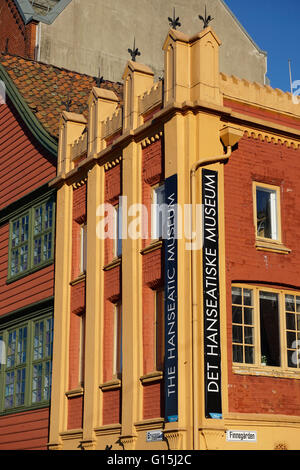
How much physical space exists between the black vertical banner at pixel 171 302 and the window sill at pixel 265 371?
1.44 m

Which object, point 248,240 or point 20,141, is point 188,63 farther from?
point 20,141

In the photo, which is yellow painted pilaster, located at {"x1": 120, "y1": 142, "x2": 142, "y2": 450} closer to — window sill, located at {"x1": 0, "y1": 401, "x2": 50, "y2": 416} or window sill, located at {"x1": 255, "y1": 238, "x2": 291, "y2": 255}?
window sill, located at {"x1": 255, "y1": 238, "x2": 291, "y2": 255}

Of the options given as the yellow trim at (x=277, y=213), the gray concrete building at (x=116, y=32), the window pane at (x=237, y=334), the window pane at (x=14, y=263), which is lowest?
the window pane at (x=237, y=334)

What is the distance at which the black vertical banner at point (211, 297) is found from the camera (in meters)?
18.4

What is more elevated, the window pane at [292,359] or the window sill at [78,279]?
the window sill at [78,279]

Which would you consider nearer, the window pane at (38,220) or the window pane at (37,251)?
the window pane at (37,251)

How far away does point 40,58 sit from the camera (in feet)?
126

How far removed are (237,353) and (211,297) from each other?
5.07 feet

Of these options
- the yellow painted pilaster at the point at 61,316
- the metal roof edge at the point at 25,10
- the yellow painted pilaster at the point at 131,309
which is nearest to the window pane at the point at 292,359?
the yellow painted pilaster at the point at 131,309

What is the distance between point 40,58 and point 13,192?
425 inches

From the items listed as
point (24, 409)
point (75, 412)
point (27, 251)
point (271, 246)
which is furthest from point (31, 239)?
point (271, 246)

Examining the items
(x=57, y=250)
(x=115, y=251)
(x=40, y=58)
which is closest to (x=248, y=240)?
(x=115, y=251)

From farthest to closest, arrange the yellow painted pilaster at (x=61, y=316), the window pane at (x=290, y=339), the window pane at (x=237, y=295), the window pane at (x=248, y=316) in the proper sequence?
the yellow painted pilaster at (x=61, y=316) < the window pane at (x=290, y=339) < the window pane at (x=248, y=316) < the window pane at (x=237, y=295)

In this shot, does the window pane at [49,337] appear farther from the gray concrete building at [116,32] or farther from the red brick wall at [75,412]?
the gray concrete building at [116,32]
